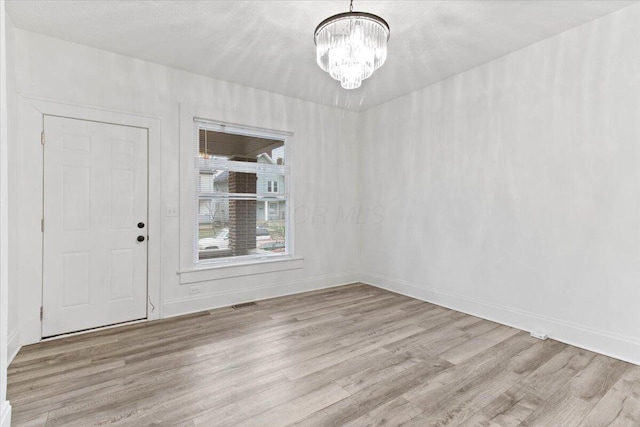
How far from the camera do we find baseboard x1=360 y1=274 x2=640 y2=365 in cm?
254

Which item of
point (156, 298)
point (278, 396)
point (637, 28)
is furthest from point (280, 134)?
point (637, 28)

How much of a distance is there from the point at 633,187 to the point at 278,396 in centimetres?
309

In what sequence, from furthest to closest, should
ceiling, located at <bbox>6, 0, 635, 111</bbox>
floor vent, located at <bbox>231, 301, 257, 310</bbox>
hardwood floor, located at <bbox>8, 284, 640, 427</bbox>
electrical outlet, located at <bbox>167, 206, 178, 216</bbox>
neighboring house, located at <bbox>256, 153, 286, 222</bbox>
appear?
neighboring house, located at <bbox>256, 153, 286, 222</bbox>, floor vent, located at <bbox>231, 301, 257, 310</bbox>, electrical outlet, located at <bbox>167, 206, 178, 216</bbox>, ceiling, located at <bbox>6, 0, 635, 111</bbox>, hardwood floor, located at <bbox>8, 284, 640, 427</bbox>

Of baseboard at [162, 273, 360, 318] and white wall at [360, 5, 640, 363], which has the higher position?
white wall at [360, 5, 640, 363]

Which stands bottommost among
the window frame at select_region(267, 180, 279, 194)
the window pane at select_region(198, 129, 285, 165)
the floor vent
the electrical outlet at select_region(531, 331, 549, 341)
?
the floor vent

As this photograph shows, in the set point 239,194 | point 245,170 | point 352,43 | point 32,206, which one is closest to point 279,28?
point 352,43

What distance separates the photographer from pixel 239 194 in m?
4.15

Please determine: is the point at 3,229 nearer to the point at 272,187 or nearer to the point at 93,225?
the point at 93,225

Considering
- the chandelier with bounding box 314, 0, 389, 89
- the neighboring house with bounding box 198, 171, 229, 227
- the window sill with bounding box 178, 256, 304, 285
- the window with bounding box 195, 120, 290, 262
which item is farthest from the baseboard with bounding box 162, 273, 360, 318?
the chandelier with bounding box 314, 0, 389, 89

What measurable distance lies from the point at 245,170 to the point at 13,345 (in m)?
2.75

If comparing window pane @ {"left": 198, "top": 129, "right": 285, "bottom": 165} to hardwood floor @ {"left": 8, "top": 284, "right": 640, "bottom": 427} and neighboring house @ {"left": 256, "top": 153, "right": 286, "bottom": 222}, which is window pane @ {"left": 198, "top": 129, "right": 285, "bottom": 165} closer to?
neighboring house @ {"left": 256, "top": 153, "right": 286, "bottom": 222}

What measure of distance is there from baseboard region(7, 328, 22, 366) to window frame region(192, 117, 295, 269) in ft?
5.22

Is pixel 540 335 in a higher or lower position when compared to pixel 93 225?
lower

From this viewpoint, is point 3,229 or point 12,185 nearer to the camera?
point 3,229
